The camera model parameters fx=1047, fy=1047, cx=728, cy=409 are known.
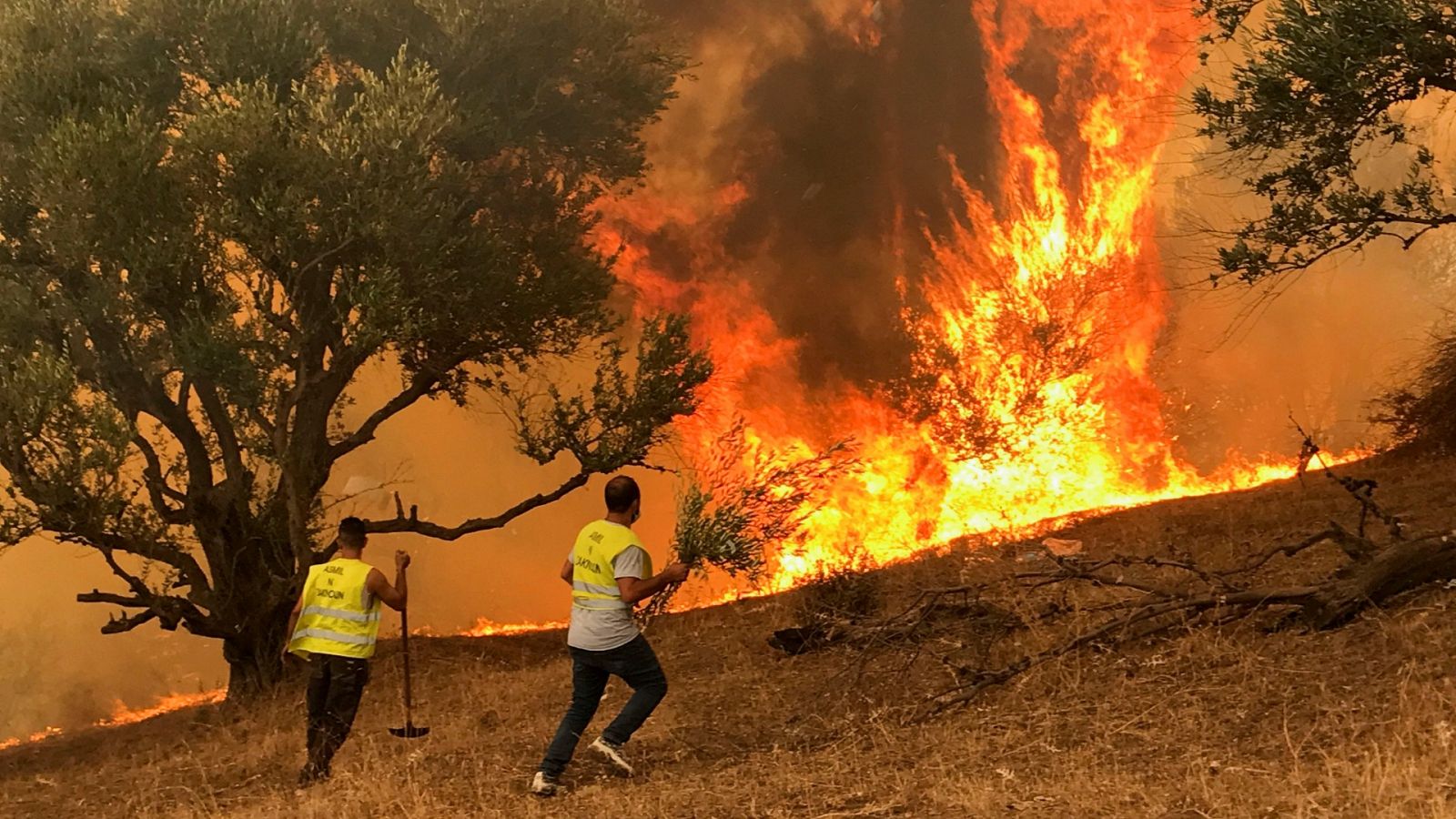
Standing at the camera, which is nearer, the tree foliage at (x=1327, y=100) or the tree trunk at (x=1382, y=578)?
the tree trunk at (x=1382, y=578)

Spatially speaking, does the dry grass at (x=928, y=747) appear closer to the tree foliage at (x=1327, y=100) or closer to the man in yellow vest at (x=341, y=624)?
the man in yellow vest at (x=341, y=624)

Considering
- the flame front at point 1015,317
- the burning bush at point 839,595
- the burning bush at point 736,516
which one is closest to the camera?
the burning bush at point 736,516

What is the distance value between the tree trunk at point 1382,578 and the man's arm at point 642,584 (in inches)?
226

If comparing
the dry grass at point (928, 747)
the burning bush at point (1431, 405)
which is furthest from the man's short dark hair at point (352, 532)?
the burning bush at point (1431, 405)

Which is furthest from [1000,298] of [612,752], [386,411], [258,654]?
[612,752]

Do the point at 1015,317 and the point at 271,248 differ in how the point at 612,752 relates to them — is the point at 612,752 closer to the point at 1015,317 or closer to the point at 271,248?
the point at 271,248

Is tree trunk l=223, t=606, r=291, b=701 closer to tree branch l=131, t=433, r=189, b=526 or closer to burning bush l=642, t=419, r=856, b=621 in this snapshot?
tree branch l=131, t=433, r=189, b=526

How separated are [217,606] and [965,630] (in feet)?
36.8

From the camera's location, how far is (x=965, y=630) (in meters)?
11.5

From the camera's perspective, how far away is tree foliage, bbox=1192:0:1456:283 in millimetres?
9602

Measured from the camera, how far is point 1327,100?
10.4 meters

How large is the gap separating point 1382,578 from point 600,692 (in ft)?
22.3

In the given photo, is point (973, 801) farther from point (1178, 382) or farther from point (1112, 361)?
point (1178, 382)

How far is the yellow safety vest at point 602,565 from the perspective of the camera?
7.52 metres
